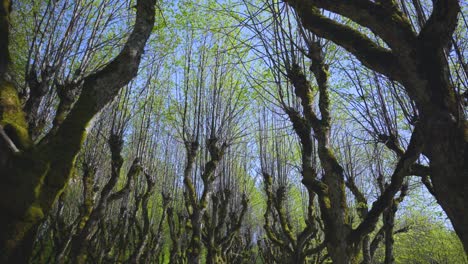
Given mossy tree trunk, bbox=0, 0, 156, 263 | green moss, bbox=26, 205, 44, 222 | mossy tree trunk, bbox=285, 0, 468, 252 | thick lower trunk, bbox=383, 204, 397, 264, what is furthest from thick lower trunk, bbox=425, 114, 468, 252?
thick lower trunk, bbox=383, 204, 397, 264

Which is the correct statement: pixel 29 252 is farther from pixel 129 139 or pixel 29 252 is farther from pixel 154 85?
pixel 129 139

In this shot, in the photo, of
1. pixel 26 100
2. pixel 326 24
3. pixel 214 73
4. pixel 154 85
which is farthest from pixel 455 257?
pixel 26 100

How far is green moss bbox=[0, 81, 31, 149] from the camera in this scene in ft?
9.32

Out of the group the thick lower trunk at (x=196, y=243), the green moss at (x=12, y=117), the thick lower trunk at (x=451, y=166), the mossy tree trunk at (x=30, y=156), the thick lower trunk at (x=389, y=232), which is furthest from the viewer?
the thick lower trunk at (x=196, y=243)

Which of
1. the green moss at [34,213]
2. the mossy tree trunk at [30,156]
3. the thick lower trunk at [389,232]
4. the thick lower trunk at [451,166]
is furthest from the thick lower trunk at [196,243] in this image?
the thick lower trunk at [451,166]

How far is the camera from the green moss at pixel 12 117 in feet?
9.32

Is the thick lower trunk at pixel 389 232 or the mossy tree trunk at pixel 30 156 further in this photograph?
the thick lower trunk at pixel 389 232

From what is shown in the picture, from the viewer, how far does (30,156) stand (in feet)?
9.17

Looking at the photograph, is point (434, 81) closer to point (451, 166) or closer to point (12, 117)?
point (451, 166)

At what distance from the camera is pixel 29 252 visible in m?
2.77

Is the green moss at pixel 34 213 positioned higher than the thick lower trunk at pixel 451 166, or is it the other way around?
the thick lower trunk at pixel 451 166

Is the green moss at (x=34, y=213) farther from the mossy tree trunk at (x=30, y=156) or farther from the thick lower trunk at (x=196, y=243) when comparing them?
the thick lower trunk at (x=196, y=243)

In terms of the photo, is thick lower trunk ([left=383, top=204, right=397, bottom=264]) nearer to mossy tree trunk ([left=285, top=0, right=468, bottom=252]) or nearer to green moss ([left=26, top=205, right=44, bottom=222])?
mossy tree trunk ([left=285, top=0, right=468, bottom=252])

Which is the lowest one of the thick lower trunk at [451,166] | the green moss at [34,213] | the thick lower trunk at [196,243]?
the green moss at [34,213]
